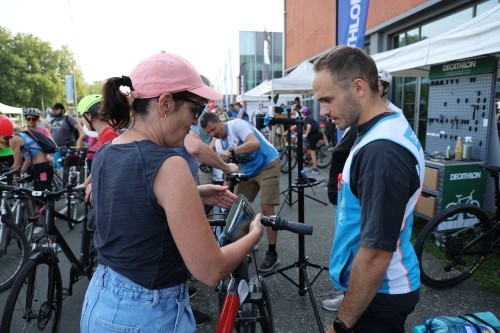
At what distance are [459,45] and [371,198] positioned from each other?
3704mm

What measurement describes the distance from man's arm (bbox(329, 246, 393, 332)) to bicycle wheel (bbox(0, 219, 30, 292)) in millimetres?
3655

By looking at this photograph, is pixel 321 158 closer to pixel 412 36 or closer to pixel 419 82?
pixel 419 82

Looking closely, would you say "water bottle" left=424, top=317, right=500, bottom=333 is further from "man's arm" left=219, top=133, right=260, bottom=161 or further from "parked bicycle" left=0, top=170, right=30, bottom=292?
"parked bicycle" left=0, top=170, right=30, bottom=292

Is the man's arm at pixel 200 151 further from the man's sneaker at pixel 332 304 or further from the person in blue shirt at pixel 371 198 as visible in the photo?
the person in blue shirt at pixel 371 198

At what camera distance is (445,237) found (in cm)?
346

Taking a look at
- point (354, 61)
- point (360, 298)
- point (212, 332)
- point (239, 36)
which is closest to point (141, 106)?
point (354, 61)

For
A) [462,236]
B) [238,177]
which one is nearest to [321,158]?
[462,236]

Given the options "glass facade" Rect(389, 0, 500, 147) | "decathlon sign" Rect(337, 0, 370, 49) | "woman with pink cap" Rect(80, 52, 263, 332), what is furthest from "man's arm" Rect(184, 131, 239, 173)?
"glass facade" Rect(389, 0, 500, 147)

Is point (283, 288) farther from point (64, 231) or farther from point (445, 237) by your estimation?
point (64, 231)

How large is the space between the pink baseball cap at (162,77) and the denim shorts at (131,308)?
2.20ft

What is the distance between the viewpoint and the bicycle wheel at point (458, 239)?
3230 mm

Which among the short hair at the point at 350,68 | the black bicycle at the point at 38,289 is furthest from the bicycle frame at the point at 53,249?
the short hair at the point at 350,68

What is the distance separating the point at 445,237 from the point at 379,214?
9.35ft

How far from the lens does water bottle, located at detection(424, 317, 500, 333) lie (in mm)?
1788
